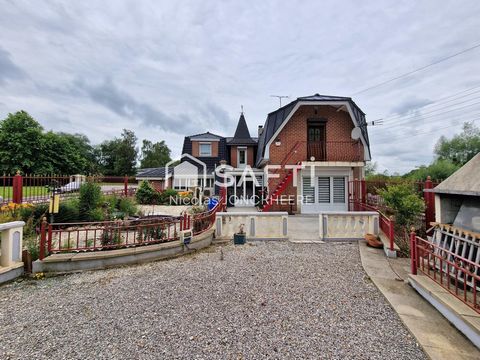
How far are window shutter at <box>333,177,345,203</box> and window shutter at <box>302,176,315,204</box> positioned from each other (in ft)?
4.49

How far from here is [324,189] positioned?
12984 millimetres

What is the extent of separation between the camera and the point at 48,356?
252 cm

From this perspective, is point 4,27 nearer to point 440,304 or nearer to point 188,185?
point 188,185

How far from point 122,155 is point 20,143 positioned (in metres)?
17.5

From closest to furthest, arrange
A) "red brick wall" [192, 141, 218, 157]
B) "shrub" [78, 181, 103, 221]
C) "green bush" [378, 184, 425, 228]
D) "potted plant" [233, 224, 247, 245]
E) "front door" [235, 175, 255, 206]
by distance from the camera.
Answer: "potted plant" [233, 224, 247, 245], "green bush" [378, 184, 425, 228], "shrub" [78, 181, 103, 221], "front door" [235, 175, 255, 206], "red brick wall" [192, 141, 218, 157]

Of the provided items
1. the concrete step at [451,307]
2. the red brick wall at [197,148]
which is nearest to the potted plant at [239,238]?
the concrete step at [451,307]

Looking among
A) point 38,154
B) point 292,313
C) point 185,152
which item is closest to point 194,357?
point 292,313

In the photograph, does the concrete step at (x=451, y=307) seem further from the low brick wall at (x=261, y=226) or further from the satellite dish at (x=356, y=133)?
the satellite dish at (x=356, y=133)

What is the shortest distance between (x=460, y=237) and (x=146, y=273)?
6716mm

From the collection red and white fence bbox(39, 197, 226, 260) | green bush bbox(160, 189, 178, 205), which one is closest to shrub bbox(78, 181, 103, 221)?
red and white fence bbox(39, 197, 226, 260)

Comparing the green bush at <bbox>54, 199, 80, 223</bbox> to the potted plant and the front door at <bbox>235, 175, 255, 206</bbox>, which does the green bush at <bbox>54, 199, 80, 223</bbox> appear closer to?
the potted plant

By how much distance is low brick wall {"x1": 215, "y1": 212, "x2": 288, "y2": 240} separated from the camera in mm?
7402

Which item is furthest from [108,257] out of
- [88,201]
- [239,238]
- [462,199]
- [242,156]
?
[242,156]

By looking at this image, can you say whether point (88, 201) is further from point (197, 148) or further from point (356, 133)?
point (356, 133)
